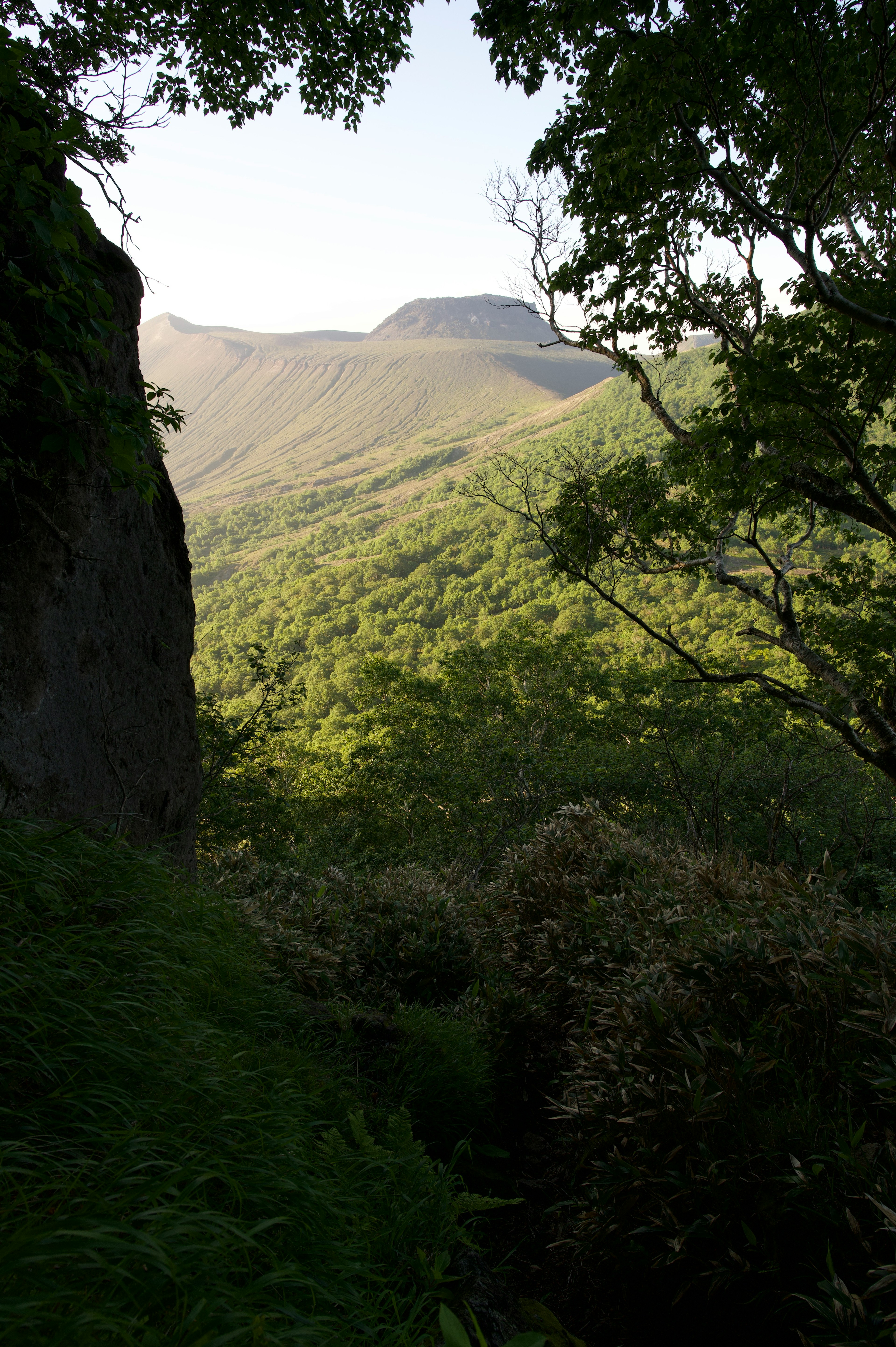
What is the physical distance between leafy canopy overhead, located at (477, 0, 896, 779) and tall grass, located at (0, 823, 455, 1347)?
15.6ft

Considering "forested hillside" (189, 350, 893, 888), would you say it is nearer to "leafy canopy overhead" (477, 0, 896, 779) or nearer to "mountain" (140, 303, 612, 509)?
"leafy canopy overhead" (477, 0, 896, 779)

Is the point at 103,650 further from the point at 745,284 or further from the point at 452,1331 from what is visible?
the point at 745,284

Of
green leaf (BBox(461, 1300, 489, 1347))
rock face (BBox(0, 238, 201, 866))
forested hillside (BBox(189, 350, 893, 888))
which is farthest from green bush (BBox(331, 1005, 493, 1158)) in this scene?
forested hillside (BBox(189, 350, 893, 888))

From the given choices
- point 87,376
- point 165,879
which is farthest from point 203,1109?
point 87,376

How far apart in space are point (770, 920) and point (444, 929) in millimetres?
2205

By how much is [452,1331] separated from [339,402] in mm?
169828

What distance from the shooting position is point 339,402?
6093 inches

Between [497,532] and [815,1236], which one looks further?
[497,532]

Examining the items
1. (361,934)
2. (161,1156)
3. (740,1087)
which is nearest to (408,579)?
(361,934)

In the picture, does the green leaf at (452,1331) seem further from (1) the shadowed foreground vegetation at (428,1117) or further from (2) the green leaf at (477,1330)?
(1) the shadowed foreground vegetation at (428,1117)

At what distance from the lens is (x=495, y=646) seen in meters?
22.5

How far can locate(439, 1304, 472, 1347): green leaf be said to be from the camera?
42.4 inches

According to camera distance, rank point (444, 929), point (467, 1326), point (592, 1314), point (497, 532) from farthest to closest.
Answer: point (497, 532) → point (444, 929) → point (592, 1314) → point (467, 1326)

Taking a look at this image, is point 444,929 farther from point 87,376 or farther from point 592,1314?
point 87,376
